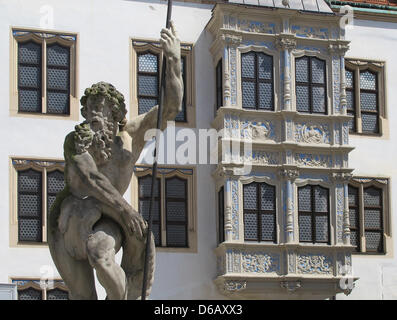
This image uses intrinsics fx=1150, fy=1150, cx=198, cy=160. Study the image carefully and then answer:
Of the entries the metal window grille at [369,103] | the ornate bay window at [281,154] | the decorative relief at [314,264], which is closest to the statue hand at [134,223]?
the ornate bay window at [281,154]

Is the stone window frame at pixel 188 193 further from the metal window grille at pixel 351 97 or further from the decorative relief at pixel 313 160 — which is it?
the metal window grille at pixel 351 97

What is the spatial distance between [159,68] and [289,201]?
4.93m

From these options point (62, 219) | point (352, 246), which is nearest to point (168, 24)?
point (62, 219)

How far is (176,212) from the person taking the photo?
3027 centimetres

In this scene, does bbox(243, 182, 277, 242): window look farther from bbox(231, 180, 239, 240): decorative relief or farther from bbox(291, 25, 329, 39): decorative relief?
bbox(291, 25, 329, 39): decorative relief

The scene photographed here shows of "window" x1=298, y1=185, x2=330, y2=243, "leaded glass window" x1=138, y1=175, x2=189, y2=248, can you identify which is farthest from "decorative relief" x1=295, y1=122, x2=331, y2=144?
"leaded glass window" x1=138, y1=175, x2=189, y2=248

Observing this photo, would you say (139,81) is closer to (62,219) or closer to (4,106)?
(4,106)

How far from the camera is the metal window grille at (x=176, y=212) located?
30125 mm

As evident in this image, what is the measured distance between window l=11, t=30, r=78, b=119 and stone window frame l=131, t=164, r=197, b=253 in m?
2.45

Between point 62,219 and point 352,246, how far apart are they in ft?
73.4

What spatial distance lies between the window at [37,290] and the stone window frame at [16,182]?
36.2 inches

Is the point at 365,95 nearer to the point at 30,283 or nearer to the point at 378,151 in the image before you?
the point at 378,151

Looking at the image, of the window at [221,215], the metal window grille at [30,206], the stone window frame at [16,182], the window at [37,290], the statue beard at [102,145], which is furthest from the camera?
the window at [221,215]
